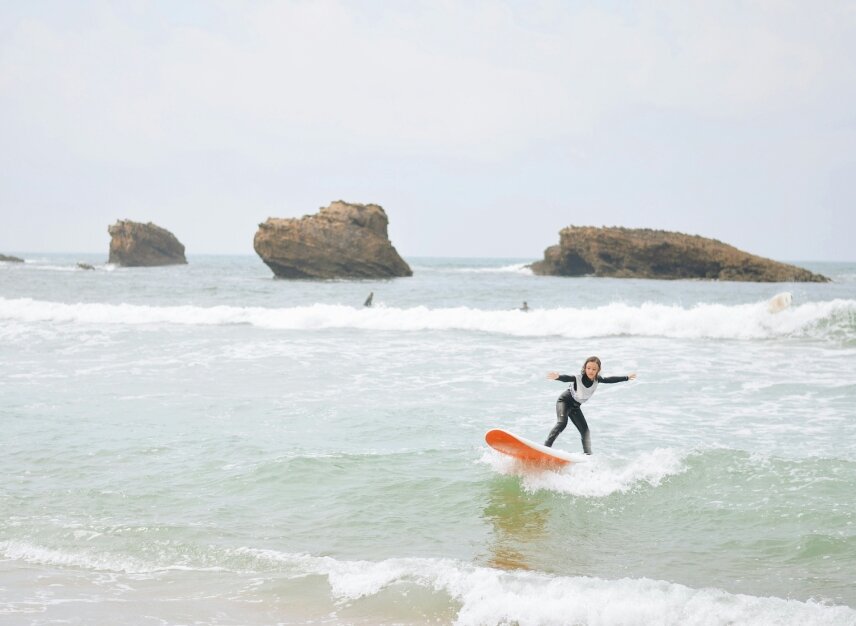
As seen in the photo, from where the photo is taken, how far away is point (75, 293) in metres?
36.5

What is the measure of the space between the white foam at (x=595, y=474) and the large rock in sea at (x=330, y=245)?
141 feet

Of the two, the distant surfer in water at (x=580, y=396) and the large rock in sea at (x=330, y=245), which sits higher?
the large rock in sea at (x=330, y=245)

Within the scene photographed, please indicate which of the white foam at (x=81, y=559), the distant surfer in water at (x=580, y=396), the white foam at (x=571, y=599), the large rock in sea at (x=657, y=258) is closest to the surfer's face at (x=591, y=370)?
the distant surfer in water at (x=580, y=396)

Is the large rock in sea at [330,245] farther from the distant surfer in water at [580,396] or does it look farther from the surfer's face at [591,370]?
the surfer's face at [591,370]

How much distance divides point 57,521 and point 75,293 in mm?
31993

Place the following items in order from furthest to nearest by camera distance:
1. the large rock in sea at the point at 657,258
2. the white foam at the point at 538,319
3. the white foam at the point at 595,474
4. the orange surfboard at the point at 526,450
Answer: the large rock in sea at the point at 657,258 < the white foam at the point at 538,319 < the orange surfboard at the point at 526,450 < the white foam at the point at 595,474

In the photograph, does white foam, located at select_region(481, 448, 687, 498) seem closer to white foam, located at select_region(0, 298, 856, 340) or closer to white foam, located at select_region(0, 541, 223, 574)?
white foam, located at select_region(0, 541, 223, 574)

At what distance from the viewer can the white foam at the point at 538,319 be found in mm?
21922

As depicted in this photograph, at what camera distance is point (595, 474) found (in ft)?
28.4

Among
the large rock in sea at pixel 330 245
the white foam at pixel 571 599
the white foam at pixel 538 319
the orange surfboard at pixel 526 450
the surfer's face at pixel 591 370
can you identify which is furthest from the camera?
the large rock in sea at pixel 330 245

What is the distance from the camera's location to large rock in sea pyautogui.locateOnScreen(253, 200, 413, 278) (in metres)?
51.1

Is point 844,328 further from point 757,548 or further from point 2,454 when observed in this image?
point 2,454

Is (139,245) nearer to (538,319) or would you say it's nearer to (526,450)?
(538,319)

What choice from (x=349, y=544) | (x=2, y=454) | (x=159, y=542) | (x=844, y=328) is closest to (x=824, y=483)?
(x=349, y=544)
